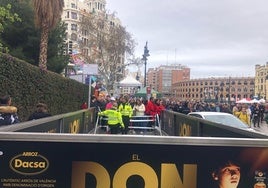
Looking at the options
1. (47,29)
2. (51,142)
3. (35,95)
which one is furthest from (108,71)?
(51,142)

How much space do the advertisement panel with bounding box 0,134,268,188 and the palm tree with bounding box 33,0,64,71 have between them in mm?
21366

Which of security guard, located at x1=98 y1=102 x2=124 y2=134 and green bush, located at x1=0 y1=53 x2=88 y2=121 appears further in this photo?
security guard, located at x1=98 y1=102 x2=124 y2=134

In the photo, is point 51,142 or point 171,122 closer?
point 51,142

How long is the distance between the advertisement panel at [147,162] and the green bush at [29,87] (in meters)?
10.2

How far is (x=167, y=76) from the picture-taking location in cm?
14938

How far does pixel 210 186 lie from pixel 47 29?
75.2ft

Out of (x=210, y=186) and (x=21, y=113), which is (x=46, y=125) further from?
(x=21, y=113)

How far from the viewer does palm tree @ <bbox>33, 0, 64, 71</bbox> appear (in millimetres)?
24859

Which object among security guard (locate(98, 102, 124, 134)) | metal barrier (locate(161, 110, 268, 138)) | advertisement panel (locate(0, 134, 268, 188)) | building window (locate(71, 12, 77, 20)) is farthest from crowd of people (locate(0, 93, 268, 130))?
building window (locate(71, 12, 77, 20))

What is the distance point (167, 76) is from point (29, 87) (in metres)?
133

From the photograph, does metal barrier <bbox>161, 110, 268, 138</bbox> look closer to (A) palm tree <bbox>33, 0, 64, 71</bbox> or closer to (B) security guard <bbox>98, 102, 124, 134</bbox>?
(B) security guard <bbox>98, 102, 124, 134</bbox>

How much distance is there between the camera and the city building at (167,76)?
143 metres

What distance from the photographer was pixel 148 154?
3.67m

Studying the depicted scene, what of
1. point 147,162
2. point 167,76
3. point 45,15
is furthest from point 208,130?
point 167,76
